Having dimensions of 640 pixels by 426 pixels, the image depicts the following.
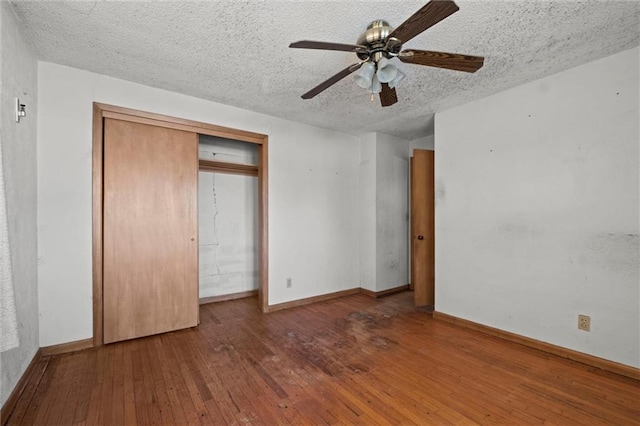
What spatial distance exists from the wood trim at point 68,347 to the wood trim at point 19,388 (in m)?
0.04

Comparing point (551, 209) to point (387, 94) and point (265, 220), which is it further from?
point (265, 220)

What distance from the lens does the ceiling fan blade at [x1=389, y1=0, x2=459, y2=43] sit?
126cm

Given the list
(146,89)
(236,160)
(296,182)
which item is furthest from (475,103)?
(146,89)

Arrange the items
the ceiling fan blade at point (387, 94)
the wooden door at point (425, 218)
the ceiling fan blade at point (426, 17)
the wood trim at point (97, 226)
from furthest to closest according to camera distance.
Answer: the wooden door at point (425, 218)
the wood trim at point (97, 226)
the ceiling fan blade at point (387, 94)
the ceiling fan blade at point (426, 17)

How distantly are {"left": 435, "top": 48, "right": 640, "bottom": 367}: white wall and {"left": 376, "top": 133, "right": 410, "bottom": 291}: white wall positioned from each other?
1.12 meters

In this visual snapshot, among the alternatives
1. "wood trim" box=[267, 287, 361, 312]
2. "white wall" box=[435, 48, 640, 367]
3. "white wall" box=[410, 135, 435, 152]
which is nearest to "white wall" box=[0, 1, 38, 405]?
"wood trim" box=[267, 287, 361, 312]

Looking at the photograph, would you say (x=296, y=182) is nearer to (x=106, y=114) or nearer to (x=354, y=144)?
(x=354, y=144)

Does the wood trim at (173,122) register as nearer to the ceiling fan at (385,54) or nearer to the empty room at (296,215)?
the empty room at (296,215)

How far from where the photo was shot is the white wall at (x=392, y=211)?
4371mm

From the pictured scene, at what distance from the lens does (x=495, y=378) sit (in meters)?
2.12

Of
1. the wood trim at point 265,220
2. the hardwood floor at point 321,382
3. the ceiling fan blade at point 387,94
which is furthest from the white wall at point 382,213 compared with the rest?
the ceiling fan blade at point 387,94

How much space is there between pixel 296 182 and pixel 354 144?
4.25 ft

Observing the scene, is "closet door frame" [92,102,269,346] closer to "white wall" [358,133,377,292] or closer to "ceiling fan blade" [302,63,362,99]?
"ceiling fan blade" [302,63,362,99]

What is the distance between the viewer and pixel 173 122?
298 cm
